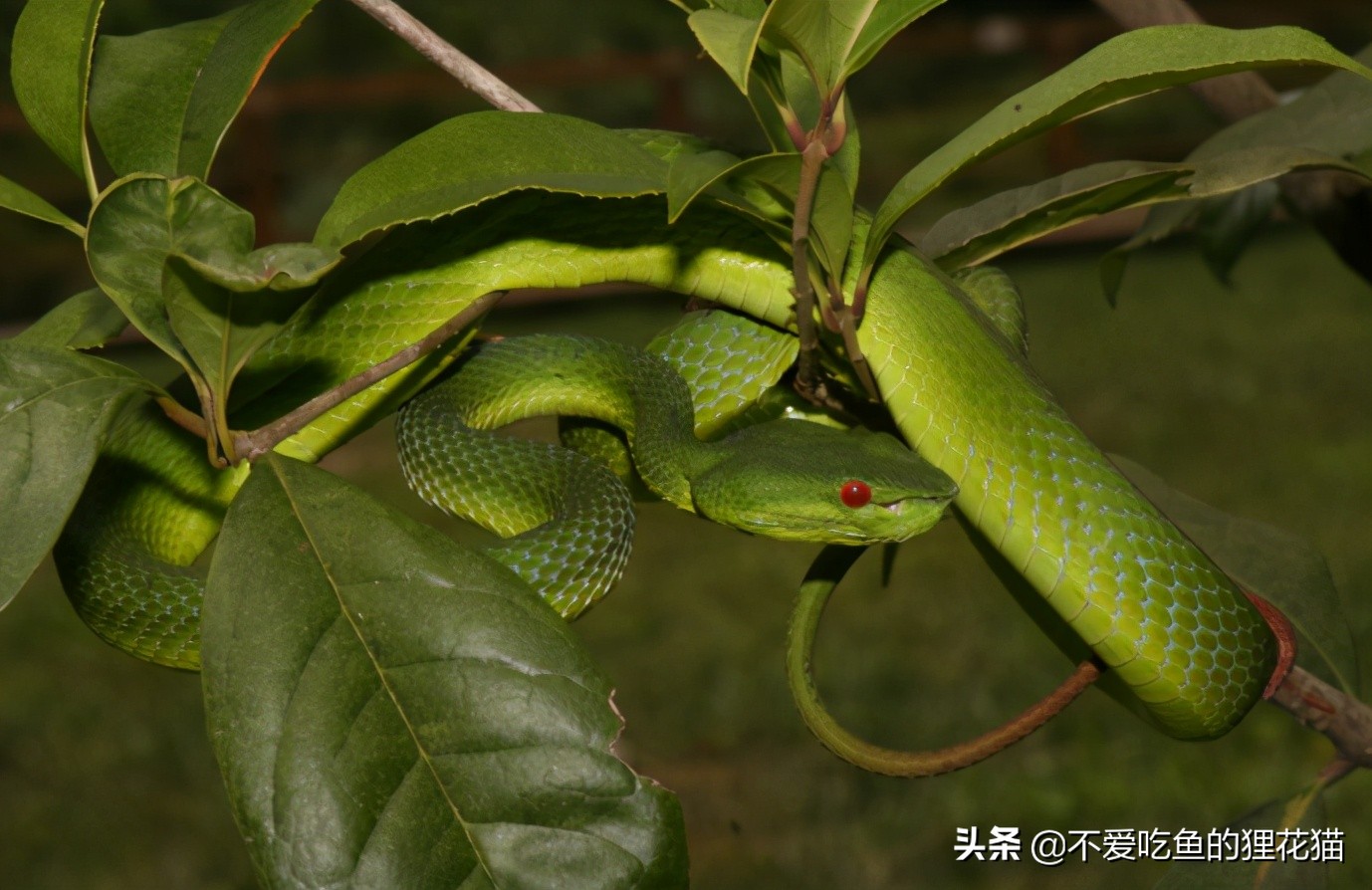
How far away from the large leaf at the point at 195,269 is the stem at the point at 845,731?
92 centimetres

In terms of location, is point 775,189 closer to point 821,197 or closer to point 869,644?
point 821,197

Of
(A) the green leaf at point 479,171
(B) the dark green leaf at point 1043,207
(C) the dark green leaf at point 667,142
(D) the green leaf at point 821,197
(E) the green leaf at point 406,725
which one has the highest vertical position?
(A) the green leaf at point 479,171

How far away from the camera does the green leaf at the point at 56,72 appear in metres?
1.14

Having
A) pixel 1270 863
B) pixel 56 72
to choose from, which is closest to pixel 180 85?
pixel 56 72

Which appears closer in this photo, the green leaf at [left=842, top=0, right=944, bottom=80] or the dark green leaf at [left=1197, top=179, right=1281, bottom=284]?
the green leaf at [left=842, top=0, right=944, bottom=80]

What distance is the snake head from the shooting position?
1551mm

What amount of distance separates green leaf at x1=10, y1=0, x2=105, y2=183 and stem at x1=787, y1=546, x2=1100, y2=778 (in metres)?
1.06

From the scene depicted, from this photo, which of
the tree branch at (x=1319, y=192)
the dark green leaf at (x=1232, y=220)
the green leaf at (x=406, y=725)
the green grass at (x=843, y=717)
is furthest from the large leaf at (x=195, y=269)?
the green grass at (x=843, y=717)

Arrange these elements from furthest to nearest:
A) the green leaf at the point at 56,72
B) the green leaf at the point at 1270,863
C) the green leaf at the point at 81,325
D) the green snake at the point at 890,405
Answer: the green leaf at the point at 1270,863, the green snake at the point at 890,405, the green leaf at the point at 81,325, the green leaf at the point at 56,72

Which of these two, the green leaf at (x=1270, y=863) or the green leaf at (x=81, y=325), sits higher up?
the green leaf at (x=81, y=325)

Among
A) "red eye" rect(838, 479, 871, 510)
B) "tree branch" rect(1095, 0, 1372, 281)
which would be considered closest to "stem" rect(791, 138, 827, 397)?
"red eye" rect(838, 479, 871, 510)

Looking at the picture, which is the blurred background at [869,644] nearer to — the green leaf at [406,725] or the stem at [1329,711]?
the green leaf at [406,725]

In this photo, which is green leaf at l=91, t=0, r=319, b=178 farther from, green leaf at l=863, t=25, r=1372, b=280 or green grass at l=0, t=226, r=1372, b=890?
green grass at l=0, t=226, r=1372, b=890

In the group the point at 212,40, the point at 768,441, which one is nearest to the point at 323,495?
the point at 212,40
